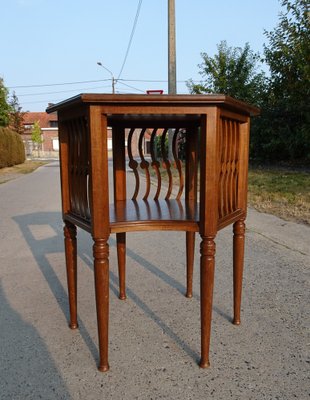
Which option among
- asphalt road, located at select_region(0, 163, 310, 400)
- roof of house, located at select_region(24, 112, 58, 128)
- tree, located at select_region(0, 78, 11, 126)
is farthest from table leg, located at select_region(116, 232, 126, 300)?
roof of house, located at select_region(24, 112, 58, 128)

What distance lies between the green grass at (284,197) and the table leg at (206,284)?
3148 mm

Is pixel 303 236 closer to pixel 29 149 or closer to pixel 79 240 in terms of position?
pixel 79 240

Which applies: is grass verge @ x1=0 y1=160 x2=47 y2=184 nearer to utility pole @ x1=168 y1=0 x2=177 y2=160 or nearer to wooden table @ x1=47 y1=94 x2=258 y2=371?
utility pole @ x1=168 y1=0 x2=177 y2=160

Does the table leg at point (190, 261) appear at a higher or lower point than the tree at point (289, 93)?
lower

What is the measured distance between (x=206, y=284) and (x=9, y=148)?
18435 millimetres

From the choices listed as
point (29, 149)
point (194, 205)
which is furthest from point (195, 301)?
point (29, 149)

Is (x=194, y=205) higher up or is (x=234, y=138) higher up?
(x=234, y=138)

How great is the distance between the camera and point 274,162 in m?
13.6

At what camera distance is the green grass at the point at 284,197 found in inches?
194

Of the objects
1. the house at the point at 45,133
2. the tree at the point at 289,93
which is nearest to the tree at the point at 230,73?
the tree at the point at 289,93

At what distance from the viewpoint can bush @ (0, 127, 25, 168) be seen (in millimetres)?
17186

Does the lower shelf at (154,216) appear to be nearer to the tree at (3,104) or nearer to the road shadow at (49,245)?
the road shadow at (49,245)

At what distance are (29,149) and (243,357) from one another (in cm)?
4350

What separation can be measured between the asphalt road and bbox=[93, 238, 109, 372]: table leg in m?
0.09
